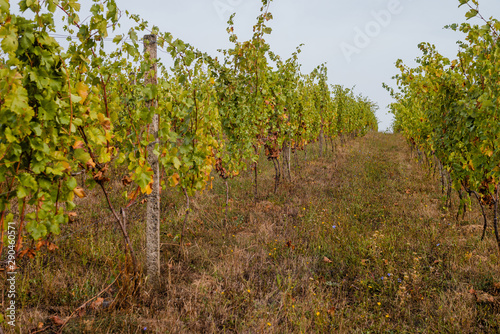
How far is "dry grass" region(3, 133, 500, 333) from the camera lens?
260 centimetres

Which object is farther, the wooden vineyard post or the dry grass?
the wooden vineyard post

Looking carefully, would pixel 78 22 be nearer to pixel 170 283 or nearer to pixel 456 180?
pixel 170 283

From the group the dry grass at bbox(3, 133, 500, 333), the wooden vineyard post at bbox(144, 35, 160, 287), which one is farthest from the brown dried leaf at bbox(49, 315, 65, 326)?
the wooden vineyard post at bbox(144, 35, 160, 287)

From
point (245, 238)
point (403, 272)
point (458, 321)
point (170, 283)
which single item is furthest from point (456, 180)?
point (170, 283)

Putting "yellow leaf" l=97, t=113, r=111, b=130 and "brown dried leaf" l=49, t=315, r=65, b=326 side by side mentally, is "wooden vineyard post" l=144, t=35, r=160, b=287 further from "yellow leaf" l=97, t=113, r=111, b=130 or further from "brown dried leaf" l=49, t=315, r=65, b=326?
"brown dried leaf" l=49, t=315, r=65, b=326

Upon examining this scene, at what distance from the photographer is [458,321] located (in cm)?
261

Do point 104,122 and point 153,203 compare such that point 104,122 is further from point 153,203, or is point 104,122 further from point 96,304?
point 96,304

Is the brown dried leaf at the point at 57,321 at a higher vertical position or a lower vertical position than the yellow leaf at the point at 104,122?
lower

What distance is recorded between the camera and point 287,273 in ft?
11.3

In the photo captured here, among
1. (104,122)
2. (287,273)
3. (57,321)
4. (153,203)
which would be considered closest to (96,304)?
(57,321)

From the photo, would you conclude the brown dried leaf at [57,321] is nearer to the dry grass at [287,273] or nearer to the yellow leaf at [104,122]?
the dry grass at [287,273]

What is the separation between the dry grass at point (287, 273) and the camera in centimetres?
260

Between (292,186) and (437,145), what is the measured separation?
3.43 metres

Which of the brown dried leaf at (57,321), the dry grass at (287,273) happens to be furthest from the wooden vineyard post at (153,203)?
the brown dried leaf at (57,321)
